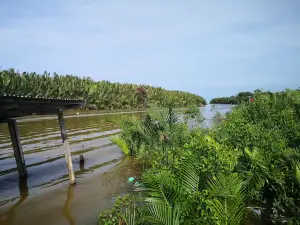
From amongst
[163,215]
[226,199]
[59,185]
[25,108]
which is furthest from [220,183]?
[59,185]

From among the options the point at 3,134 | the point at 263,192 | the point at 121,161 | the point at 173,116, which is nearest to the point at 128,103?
the point at 3,134

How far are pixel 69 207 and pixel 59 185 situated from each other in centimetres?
172

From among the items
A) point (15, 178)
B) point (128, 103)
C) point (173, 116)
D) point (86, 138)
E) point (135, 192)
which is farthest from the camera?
point (128, 103)

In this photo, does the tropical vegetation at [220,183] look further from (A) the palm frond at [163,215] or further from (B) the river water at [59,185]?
(B) the river water at [59,185]

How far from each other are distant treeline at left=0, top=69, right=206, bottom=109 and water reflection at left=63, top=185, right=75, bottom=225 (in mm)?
10412

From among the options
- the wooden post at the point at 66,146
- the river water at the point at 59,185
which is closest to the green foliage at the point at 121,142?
the river water at the point at 59,185

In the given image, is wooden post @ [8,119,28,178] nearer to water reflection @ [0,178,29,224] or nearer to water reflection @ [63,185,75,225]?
water reflection @ [0,178,29,224]

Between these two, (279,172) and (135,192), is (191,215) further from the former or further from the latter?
(135,192)

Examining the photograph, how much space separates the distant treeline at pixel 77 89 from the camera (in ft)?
76.4

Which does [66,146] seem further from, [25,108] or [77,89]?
[77,89]

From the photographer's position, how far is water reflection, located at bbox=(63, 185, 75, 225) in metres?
5.64

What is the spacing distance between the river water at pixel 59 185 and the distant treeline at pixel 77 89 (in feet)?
22.4

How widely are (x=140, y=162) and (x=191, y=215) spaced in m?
6.13

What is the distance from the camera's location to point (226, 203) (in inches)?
149
